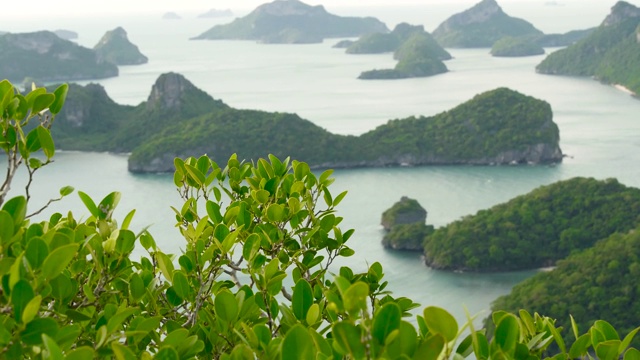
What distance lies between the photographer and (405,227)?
32719 mm

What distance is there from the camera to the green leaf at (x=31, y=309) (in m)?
1.66

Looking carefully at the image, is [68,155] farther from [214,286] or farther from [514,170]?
[214,286]

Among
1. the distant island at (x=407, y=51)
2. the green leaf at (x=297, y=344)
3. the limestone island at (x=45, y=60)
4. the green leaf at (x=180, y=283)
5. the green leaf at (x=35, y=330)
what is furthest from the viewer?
the limestone island at (x=45, y=60)

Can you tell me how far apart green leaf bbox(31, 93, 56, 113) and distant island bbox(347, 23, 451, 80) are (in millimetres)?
89064

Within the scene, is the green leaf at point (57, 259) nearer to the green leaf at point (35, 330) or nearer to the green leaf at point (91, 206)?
A: the green leaf at point (35, 330)

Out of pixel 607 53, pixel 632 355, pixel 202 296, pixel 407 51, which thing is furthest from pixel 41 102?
pixel 407 51

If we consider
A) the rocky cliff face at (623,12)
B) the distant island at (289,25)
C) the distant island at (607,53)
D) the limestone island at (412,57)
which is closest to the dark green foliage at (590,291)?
the distant island at (607,53)

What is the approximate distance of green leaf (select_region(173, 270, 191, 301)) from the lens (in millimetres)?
2574

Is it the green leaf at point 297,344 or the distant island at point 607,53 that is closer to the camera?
the green leaf at point 297,344

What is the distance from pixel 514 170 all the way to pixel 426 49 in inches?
2330

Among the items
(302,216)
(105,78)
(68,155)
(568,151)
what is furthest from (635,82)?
(302,216)

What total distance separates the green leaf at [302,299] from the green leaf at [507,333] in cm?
61

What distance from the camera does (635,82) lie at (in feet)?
253

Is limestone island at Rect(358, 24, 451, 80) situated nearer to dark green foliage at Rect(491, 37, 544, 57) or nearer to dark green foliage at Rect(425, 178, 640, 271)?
dark green foliage at Rect(491, 37, 544, 57)
